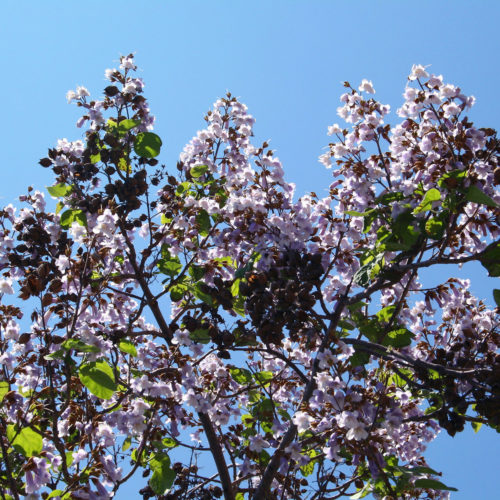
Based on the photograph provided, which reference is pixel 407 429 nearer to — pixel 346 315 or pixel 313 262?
pixel 346 315

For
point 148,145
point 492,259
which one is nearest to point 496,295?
point 492,259

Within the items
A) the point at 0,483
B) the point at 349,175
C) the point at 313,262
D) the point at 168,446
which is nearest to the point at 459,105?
the point at 349,175

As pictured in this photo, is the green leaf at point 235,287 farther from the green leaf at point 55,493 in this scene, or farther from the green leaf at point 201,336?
the green leaf at point 55,493

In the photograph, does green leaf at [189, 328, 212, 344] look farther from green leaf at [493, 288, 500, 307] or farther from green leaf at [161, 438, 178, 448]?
green leaf at [493, 288, 500, 307]

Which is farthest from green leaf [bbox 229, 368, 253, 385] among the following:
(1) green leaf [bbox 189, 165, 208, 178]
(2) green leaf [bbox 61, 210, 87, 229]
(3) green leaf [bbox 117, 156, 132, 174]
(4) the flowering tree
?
(3) green leaf [bbox 117, 156, 132, 174]

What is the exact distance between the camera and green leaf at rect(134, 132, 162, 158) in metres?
5.92

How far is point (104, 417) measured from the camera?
5.22 meters

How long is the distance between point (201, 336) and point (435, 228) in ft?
7.67

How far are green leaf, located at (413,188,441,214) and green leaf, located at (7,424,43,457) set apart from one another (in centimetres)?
335

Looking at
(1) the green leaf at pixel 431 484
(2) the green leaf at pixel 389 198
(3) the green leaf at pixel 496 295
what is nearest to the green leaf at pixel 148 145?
(2) the green leaf at pixel 389 198

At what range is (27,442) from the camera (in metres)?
4.40

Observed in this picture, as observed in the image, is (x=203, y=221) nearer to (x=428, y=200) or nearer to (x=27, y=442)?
(x=428, y=200)

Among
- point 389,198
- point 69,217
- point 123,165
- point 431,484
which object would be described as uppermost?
point 123,165

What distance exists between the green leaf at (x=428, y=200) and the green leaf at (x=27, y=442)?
3349mm
